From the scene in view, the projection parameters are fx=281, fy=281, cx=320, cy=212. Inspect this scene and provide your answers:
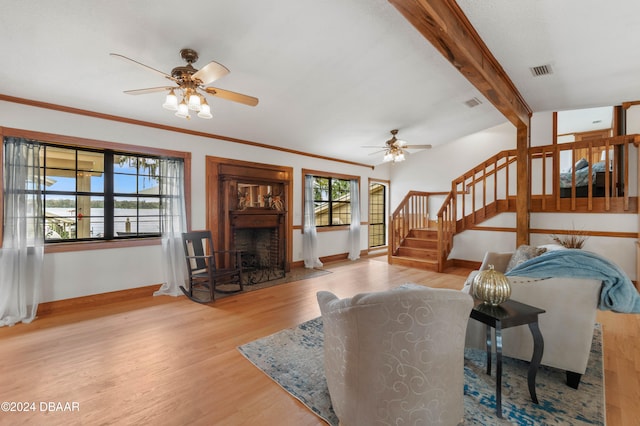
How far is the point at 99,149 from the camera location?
12.7 ft

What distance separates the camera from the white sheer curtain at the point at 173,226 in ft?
13.8

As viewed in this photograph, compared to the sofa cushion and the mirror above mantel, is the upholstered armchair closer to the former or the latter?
the sofa cushion

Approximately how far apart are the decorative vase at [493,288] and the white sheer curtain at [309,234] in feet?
14.7

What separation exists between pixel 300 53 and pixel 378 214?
6.39m

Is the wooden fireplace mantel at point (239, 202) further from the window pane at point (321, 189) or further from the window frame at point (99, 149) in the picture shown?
the window pane at point (321, 189)

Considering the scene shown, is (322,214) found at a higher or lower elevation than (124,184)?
lower

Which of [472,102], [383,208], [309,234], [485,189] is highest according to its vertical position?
[472,102]

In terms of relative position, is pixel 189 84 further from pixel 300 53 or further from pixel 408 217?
pixel 408 217

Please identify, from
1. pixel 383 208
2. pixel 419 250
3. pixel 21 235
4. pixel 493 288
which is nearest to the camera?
pixel 493 288

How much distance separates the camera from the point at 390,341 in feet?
4.53

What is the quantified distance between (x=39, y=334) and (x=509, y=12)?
5.40 meters

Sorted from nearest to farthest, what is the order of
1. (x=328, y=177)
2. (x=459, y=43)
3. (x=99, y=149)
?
(x=459, y=43)
(x=99, y=149)
(x=328, y=177)

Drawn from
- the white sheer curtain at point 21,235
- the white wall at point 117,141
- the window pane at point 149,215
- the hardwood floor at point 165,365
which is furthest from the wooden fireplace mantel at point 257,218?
the white sheer curtain at point 21,235

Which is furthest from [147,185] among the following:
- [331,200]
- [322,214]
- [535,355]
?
[535,355]
